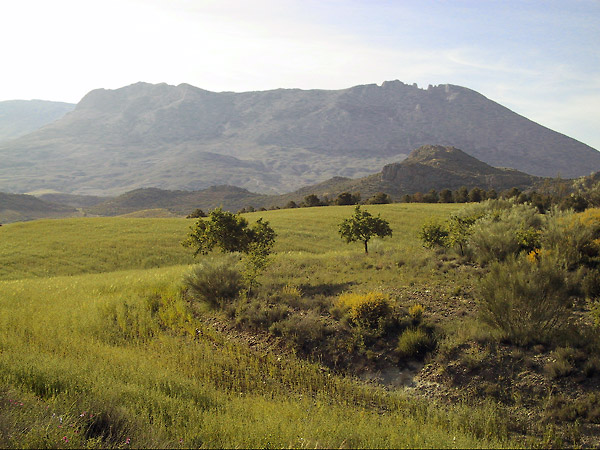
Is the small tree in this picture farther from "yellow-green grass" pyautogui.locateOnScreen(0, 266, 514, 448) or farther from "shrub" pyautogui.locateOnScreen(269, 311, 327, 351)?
"yellow-green grass" pyautogui.locateOnScreen(0, 266, 514, 448)

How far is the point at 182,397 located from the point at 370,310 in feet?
17.9

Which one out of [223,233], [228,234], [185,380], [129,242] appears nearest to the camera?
[185,380]

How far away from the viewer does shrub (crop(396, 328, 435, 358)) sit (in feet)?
32.3

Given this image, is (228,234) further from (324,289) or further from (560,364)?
(560,364)

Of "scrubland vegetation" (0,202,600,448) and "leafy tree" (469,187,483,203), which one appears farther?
"leafy tree" (469,187,483,203)

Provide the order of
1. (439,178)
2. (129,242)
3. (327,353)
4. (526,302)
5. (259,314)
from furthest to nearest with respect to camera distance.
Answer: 1. (439,178)
2. (129,242)
3. (259,314)
4. (327,353)
5. (526,302)

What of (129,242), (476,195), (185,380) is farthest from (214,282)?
(476,195)

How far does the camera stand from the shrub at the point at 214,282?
15.0 metres

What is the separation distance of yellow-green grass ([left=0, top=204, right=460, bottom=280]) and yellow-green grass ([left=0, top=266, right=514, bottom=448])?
10680 mm

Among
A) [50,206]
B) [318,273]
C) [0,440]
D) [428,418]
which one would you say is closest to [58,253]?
[318,273]

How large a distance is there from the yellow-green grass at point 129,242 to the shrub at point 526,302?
27.0 ft

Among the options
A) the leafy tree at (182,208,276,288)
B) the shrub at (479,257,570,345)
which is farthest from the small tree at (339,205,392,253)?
the shrub at (479,257,570,345)

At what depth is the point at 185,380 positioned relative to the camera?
28.2 ft

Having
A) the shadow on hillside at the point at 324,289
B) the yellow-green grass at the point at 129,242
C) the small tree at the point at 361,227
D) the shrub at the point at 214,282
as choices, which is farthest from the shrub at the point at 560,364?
the small tree at the point at 361,227
